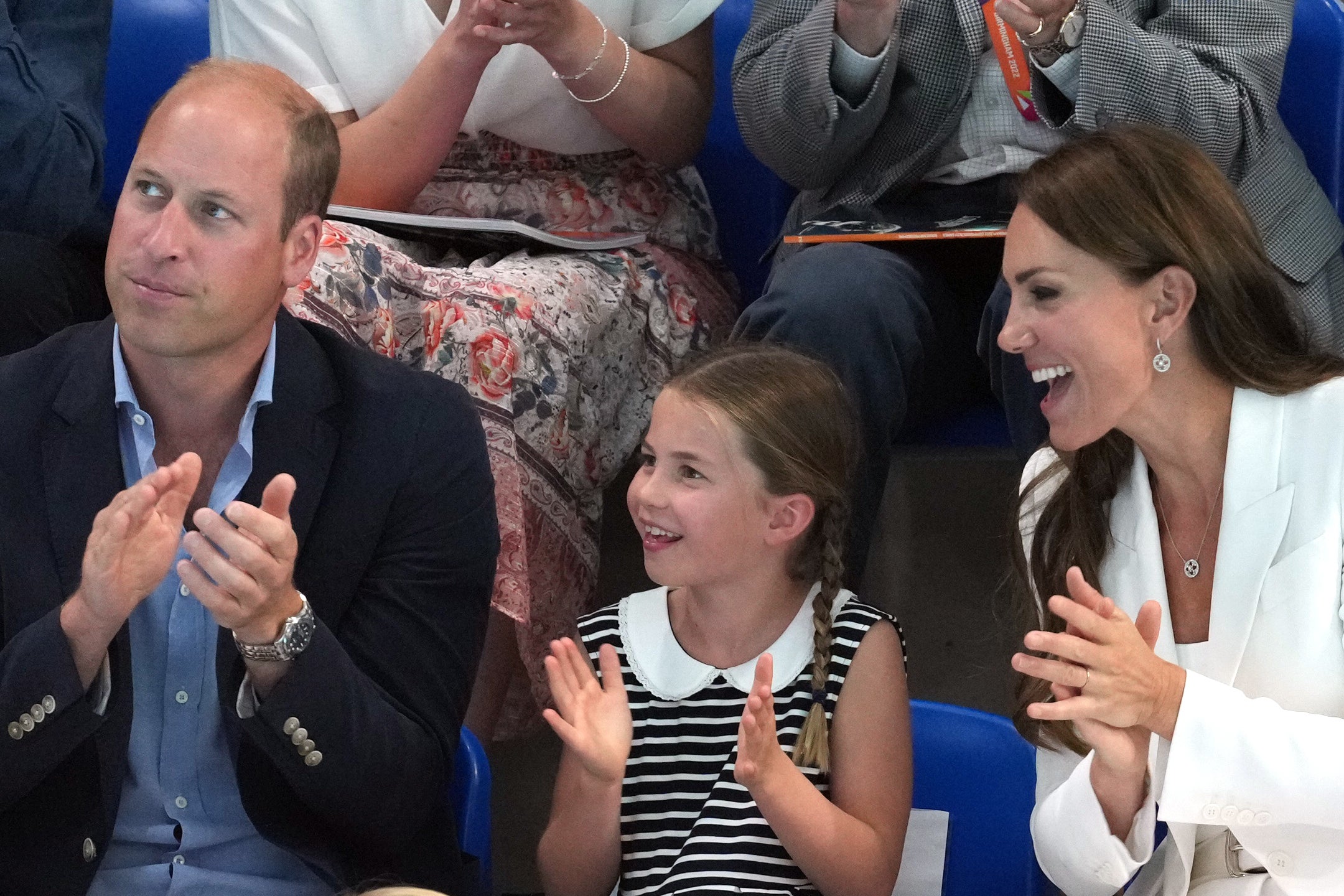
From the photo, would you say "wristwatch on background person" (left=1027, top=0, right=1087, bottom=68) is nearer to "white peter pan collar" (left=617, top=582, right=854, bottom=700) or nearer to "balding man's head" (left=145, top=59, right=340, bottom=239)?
"white peter pan collar" (left=617, top=582, right=854, bottom=700)

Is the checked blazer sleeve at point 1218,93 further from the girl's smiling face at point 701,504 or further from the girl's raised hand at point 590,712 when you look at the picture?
the girl's raised hand at point 590,712

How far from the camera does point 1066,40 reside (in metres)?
2.20

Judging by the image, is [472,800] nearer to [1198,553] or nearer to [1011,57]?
[1198,553]

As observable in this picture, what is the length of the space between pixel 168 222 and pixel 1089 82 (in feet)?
3.92

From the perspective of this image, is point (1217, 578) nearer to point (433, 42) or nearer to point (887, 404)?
point (887, 404)

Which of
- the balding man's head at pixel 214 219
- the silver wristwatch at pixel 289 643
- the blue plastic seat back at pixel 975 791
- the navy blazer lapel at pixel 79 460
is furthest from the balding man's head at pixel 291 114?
the blue plastic seat back at pixel 975 791

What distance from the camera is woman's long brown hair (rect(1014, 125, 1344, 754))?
5.66 feet

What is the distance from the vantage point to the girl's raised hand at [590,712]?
1.64 metres

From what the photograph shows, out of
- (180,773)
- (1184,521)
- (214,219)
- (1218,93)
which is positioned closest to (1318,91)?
(1218,93)

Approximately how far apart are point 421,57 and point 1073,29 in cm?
103

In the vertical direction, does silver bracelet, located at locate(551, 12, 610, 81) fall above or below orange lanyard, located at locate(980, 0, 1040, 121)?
below

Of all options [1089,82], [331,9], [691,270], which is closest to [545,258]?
[691,270]

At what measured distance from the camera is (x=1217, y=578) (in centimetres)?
172

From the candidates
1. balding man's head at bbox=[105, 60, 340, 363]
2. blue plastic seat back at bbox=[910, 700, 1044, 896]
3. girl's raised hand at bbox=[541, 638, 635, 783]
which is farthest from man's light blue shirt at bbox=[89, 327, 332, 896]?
blue plastic seat back at bbox=[910, 700, 1044, 896]
